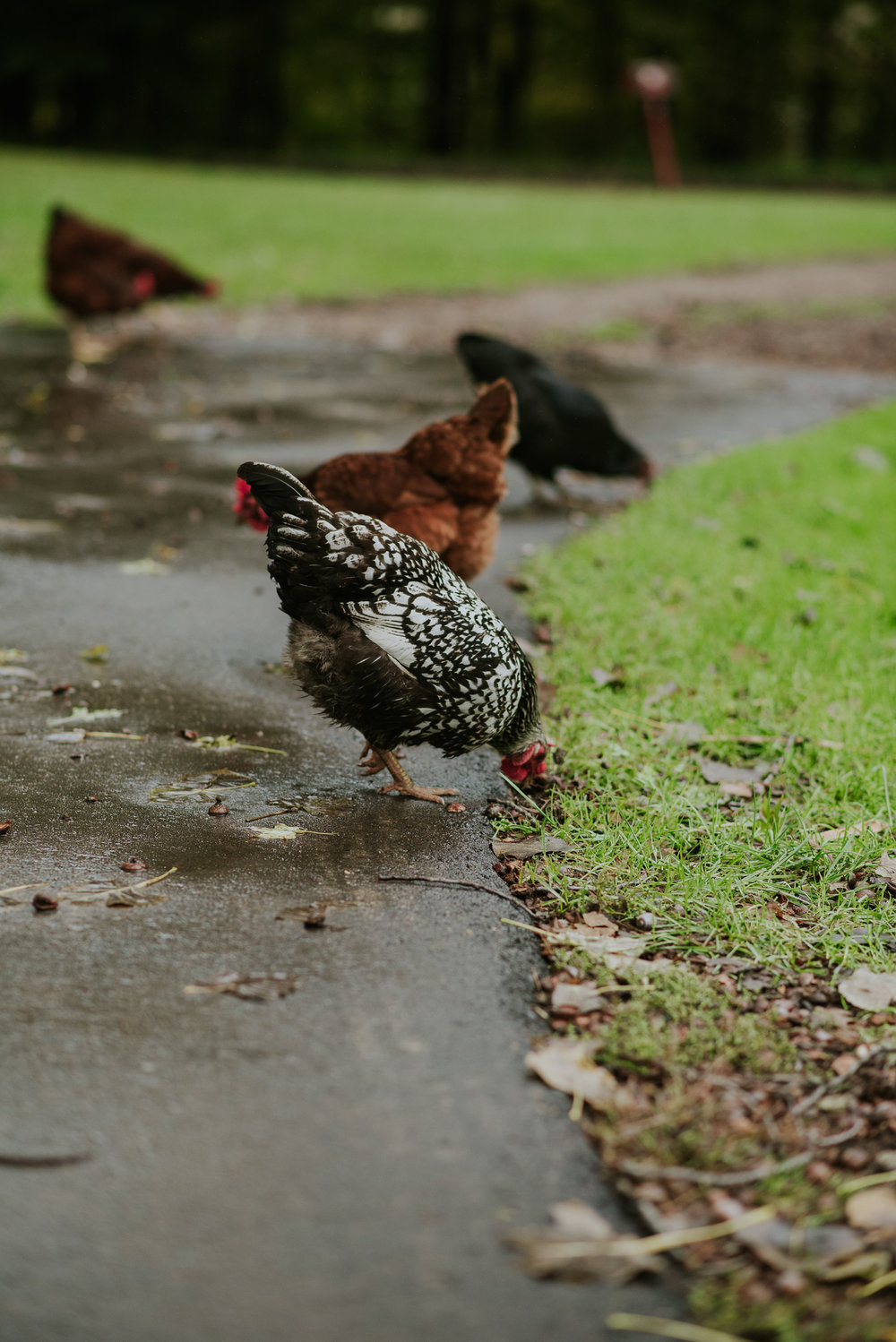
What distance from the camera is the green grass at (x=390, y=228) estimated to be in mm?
15969

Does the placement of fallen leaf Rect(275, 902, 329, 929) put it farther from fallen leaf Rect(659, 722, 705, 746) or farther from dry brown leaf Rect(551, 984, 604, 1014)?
fallen leaf Rect(659, 722, 705, 746)

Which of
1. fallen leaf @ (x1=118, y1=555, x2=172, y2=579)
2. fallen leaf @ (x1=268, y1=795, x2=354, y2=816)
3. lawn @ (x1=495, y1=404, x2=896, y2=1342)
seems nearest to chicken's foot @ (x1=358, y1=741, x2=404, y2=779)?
fallen leaf @ (x1=268, y1=795, x2=354, y2=816)

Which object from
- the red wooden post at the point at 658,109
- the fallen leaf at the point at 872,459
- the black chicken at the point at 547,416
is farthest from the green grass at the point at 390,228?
the fallen leaf at the point at 872,459

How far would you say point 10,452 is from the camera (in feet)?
24.0

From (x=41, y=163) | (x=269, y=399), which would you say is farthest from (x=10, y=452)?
(x=41, y=163)

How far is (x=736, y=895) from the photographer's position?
10.2 ft

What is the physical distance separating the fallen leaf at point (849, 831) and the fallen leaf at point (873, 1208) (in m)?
1.30

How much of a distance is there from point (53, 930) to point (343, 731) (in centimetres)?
154

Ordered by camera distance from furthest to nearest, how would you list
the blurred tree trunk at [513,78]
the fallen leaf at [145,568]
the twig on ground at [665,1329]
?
1. the blurred tree trunk at [513,78]
2. the fallen leaf at [145,568]
3. the twig on ground at [665,1329]

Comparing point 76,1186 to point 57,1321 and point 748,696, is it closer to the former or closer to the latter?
point 57,1321

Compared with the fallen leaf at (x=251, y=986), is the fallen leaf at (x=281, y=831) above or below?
below

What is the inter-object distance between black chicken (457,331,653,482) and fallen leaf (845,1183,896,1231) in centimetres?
490

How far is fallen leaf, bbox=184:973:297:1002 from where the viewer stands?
2.59 m

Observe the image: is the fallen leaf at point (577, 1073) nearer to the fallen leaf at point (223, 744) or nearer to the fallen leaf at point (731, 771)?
the fallen leaf at point (731, 771)
